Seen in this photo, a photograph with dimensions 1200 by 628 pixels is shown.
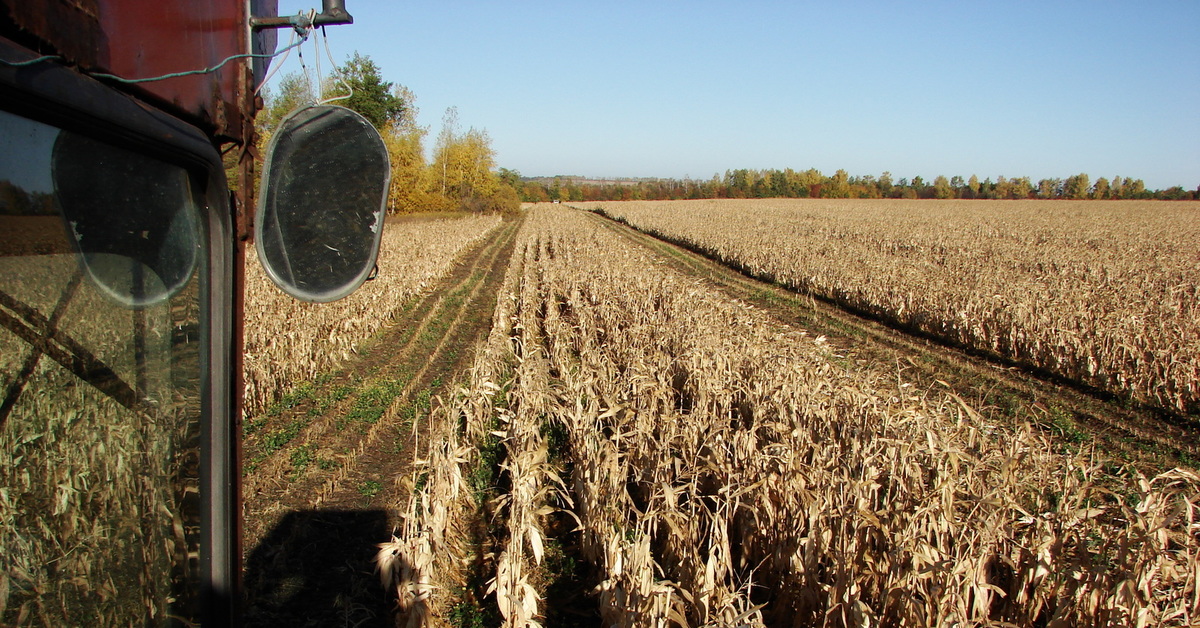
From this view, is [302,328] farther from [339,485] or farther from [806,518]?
[806,518]

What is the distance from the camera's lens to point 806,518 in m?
3.99

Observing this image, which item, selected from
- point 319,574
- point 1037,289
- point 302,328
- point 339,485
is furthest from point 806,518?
point 1037,289

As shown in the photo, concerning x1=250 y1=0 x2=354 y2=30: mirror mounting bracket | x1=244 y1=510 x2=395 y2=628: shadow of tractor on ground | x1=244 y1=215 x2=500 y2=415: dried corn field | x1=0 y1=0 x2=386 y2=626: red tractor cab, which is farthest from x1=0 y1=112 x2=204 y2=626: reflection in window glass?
x1=244 y1=215 x2=500 y2=415: dried corn field

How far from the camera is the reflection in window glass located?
3.31ft

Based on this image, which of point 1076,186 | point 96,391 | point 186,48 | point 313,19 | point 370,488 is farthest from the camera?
point 1076,186

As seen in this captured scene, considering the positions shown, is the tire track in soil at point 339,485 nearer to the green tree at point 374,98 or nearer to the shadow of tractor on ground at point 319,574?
the shadow of tractor on ground at point 319,574

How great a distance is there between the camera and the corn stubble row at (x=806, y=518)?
3.27 m

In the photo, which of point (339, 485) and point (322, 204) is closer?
point (322, 204)

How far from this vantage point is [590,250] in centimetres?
1852

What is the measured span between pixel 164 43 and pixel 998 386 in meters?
10.8

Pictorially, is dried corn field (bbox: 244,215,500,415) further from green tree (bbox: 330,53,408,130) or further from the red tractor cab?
green tree (bbox: 330,53,408,130)

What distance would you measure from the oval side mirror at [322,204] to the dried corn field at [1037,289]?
413 inches

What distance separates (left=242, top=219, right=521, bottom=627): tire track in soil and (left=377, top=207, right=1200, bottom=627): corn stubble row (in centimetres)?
57

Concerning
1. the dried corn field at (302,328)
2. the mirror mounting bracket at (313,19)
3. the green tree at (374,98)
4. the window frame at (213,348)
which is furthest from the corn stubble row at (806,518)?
the green tree at (374,98)
